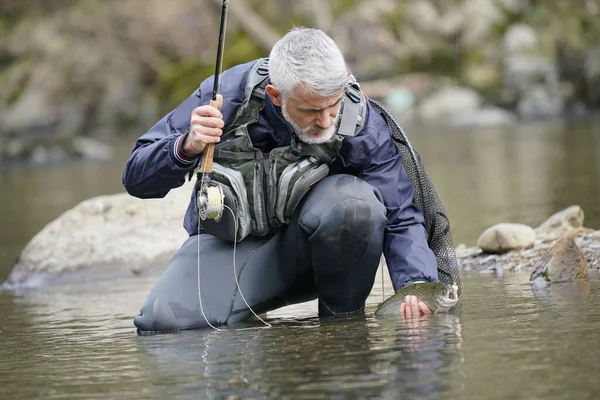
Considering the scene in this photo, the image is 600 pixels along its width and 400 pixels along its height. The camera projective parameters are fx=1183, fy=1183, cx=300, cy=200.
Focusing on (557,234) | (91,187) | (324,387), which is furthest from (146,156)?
(91,187)

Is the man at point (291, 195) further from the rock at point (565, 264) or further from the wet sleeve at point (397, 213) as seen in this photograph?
the rock at point (565, 264)

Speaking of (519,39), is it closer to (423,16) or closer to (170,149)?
(423,16)

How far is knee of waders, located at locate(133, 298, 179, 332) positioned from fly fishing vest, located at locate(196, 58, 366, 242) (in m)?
0.43

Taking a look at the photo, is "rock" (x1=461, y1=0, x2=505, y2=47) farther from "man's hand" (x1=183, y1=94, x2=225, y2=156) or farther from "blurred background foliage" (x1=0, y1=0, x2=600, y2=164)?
"man's hand" (x1=183, y1=94, x2=225, y2=156)

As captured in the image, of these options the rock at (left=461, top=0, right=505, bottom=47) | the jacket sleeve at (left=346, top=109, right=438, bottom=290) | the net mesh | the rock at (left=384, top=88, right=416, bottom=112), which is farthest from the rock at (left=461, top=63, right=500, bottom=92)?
the jacket sleeve at (left=346, top=109, right=438, bottom=290)

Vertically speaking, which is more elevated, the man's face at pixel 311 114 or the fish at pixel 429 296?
the man's face at pixel 311 114

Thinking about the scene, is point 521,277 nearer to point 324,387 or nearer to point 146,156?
point 146,156

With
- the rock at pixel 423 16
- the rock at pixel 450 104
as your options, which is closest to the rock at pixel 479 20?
the rock at pixel 423 16

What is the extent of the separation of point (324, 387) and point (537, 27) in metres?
27.2

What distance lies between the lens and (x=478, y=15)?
29.8 meters

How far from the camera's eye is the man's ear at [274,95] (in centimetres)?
467

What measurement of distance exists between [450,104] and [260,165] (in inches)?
824

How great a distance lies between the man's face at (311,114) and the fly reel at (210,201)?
40cm

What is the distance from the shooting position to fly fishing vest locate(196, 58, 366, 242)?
189 inches
